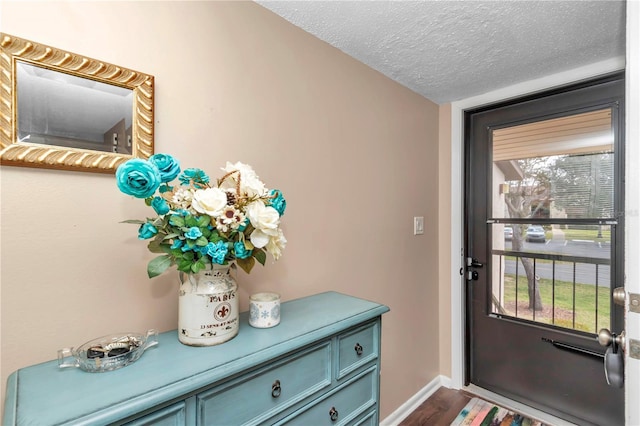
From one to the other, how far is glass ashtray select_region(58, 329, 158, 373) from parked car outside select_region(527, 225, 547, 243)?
2.21 meters

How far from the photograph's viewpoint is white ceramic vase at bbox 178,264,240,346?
2.88 feet

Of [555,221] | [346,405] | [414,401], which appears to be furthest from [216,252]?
[555,221]

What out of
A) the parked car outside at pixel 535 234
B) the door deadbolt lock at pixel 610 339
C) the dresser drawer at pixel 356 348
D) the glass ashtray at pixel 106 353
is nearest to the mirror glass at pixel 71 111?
the glass ashtray at pixel 106 353

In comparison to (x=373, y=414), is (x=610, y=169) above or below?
above

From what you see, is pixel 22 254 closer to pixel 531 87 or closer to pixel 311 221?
pixel 311 221

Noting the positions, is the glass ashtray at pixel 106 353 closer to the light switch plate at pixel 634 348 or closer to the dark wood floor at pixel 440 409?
the light switch plate at pixel 634 348

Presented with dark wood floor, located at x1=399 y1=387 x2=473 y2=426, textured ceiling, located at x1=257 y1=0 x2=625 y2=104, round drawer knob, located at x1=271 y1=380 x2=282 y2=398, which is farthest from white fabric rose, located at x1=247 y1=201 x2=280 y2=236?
dark wood floor, located at x1=399 y1=387 x2=473 y2=426

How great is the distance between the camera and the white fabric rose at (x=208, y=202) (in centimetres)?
83

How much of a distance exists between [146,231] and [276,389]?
23.3 inches

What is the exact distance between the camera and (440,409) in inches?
82.7

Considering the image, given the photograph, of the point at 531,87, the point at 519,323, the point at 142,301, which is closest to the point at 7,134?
the point at 142,301

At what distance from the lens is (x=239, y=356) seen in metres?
0.83

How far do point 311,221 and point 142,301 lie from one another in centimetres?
77

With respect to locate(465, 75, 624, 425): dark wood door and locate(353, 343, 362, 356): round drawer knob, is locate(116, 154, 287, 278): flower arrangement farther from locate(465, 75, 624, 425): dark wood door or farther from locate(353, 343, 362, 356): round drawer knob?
locate(465, 75, 624, 425): dark wood door
